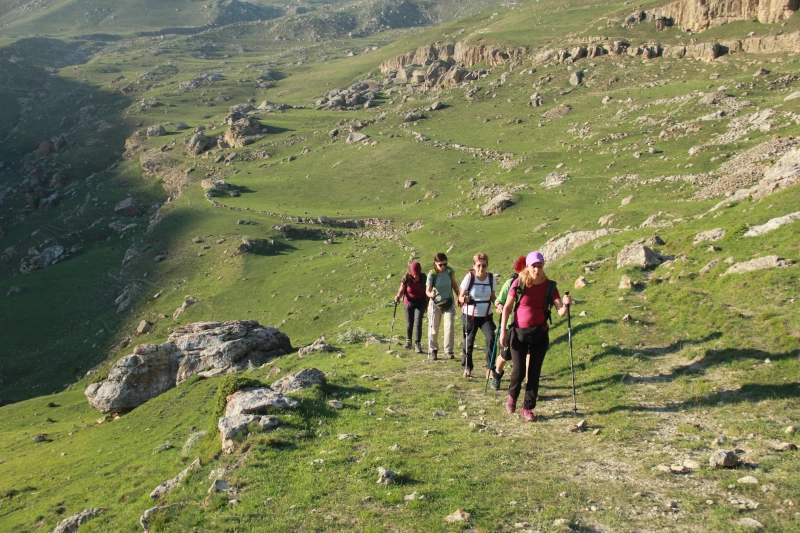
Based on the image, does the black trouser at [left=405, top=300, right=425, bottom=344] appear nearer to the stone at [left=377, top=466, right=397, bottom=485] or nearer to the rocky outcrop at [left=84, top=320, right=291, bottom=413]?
the stone at [left=377, top=466, right=397, bottom=485]

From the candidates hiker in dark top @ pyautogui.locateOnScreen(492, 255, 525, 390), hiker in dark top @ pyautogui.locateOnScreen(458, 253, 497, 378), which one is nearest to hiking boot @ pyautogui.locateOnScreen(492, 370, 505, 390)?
hiker in dark top @ pyautogui.locateOnScreen(492, 255, 525, 390)

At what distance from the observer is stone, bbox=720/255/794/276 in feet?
58.5

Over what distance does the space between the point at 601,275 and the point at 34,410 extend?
1798 inches

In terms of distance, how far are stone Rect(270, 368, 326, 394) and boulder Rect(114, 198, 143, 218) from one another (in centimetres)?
10965

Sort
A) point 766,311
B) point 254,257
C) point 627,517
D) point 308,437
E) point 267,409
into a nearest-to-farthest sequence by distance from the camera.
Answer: point 627,517 < point 308,437 < point 267,409 < point 766,311 < point 254,257

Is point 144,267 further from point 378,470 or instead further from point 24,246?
point 378,470

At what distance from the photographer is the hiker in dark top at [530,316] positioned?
12688mm

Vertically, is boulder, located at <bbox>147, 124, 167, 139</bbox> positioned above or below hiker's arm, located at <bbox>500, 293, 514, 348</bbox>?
above

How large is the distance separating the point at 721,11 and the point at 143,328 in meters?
121

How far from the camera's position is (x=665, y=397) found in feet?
44.5

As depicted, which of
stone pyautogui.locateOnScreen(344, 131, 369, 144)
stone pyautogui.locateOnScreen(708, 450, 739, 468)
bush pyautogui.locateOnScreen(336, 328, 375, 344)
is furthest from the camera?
stone pyautogui.locateOnScreen(344, 131, 369, 144)

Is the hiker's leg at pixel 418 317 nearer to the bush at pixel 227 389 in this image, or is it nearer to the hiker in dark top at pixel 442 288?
the hiker in dark top at pixel 442 288

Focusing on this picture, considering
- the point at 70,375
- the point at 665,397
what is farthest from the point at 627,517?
the point at 70,375

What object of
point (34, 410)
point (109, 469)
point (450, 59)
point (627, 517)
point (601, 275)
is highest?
point (450, 59)
